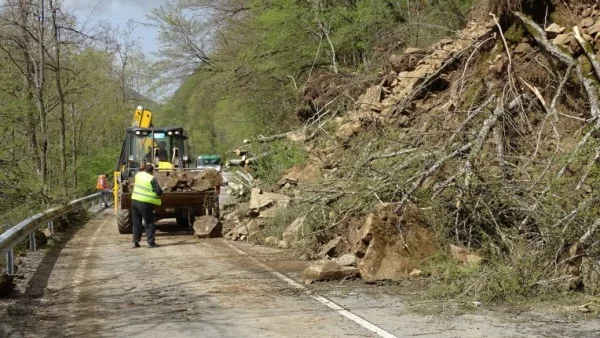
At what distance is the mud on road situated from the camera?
6480 mm

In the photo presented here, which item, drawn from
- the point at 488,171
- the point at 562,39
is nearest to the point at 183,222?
the point at 488,171

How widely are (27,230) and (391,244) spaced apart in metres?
6.19

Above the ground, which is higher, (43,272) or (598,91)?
(598,91)

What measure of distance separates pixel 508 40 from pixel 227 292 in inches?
291

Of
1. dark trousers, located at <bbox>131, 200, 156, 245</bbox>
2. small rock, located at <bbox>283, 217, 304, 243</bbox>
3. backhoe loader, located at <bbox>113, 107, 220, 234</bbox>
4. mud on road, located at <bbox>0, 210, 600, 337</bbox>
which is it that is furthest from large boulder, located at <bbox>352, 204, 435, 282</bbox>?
backhoe loader, located at <bbox>113, 107, 220, 234</bbox>

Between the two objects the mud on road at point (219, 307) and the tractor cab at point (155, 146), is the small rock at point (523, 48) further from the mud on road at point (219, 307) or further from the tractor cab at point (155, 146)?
the tractor cab at point (155, 146)

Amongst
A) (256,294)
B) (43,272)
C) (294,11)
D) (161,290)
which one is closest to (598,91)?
(256,294)

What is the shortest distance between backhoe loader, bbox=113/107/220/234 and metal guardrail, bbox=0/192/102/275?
4.58 ft

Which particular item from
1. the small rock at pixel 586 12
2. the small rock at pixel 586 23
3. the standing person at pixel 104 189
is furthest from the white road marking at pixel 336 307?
the standing person at pixel 104 189

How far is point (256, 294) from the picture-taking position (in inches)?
325

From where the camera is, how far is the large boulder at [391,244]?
8.95 meters

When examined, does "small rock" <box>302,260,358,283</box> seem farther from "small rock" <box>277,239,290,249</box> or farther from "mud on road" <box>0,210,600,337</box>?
"small rock" <box>277,239,290,249</box>

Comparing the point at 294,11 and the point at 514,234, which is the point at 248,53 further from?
the point at 514,234

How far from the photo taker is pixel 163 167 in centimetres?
1745
